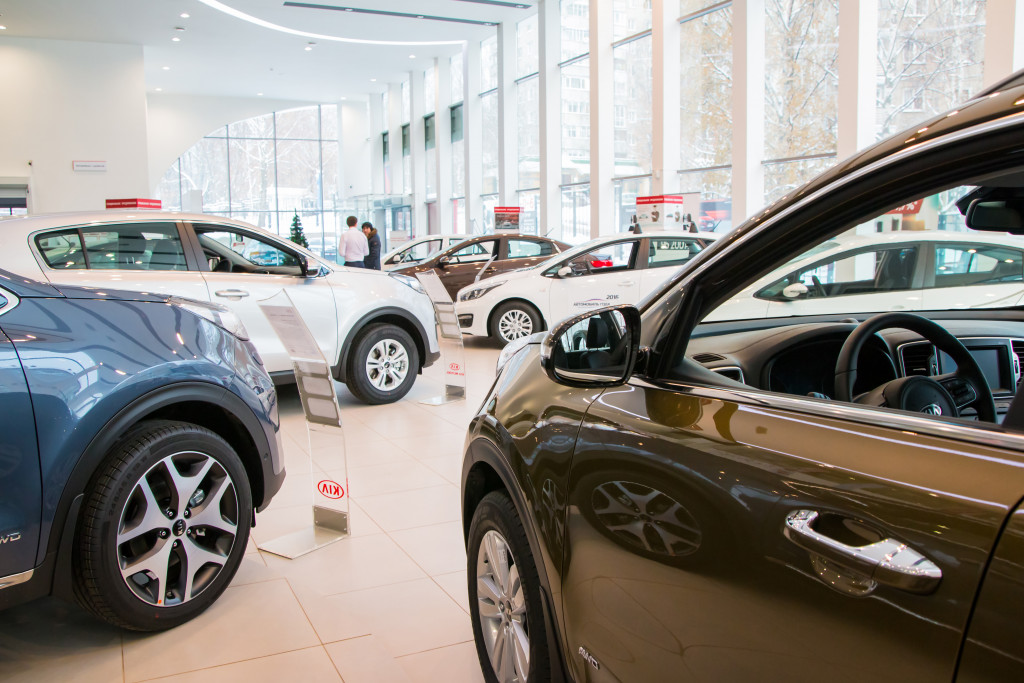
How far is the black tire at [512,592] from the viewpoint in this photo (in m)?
1.86

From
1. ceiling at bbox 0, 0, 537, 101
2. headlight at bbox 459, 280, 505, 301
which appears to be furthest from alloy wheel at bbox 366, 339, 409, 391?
ceiling at bbox 0, 0, 537, 101

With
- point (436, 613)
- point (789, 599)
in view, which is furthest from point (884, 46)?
point (789, 599)

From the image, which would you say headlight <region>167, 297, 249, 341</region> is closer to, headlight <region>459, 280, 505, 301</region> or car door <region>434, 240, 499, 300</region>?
headlight <region>459, 280, 505, 301</region>

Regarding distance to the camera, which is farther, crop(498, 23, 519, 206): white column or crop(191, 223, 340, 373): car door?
crop(498, 23, 519, 206): white column

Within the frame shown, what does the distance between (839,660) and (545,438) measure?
87 centimetres

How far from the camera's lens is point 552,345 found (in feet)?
5.53

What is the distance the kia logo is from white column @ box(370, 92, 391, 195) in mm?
29110

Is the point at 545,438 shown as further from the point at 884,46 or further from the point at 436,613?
the point at 884,46

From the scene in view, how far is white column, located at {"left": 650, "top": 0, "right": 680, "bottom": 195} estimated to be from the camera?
14438 mm

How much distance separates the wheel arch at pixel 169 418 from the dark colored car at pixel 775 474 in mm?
1104

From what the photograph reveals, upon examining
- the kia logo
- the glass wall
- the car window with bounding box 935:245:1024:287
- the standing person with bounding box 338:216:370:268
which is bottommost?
the kia logo

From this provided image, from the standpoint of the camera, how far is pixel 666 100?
573 inches

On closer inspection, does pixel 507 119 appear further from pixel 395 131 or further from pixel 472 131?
pixel 395 131

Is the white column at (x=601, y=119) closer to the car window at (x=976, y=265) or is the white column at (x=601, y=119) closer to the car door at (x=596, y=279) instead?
the car door at (x=596, y=279)
